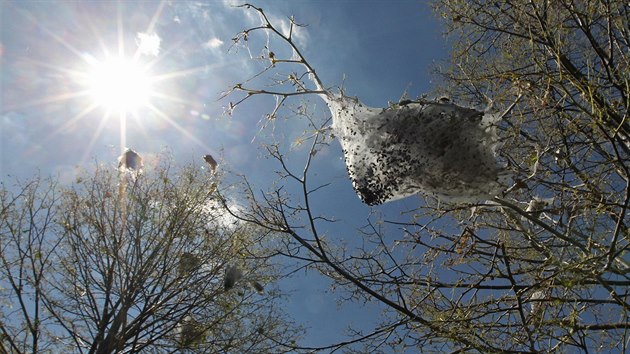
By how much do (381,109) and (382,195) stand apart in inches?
29.3

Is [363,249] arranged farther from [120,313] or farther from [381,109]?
[120,313]

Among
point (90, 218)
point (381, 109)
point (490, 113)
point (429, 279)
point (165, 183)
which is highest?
point (165, 183)

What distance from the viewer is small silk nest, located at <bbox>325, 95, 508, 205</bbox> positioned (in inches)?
127

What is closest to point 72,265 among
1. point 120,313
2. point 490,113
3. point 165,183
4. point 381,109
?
point 120,313

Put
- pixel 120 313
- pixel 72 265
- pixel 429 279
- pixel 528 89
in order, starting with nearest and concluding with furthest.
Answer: pixel 528 89 < pixel 429 279 < pixel 120 313 < pixel 72 265

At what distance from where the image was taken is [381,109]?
11.6 feet

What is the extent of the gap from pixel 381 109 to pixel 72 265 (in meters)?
4.95

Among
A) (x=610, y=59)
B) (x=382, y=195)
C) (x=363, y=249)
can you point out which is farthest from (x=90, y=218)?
(x=610, y=59)

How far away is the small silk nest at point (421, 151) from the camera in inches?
127

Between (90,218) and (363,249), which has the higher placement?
(90,218)

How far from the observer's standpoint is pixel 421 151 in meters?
3.38

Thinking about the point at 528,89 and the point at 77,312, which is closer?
the point at 528,89

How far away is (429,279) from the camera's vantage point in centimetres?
394

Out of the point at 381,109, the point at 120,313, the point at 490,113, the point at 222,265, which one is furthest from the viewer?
the point at 222,265
